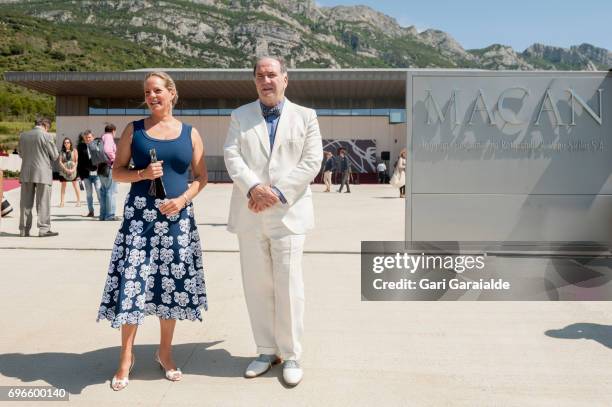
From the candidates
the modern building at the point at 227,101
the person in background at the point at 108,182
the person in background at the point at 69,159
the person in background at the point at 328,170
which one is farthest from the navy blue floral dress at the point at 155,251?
the modern building at the point at 227,101

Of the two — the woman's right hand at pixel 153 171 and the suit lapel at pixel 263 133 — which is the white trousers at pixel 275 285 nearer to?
the suit lapel at pixel 263 133

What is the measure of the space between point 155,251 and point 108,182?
28.4ft

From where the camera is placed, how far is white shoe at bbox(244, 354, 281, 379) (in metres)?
3.67

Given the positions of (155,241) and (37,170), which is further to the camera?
(37,170)

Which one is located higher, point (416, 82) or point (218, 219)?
point (416, 82)

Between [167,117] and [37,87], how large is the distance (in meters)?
32.8

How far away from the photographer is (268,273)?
371 cm

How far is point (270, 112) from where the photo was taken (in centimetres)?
364

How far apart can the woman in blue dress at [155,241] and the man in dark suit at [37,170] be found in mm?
6263

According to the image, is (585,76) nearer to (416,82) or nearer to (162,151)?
(416,82)

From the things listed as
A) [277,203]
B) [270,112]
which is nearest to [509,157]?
[270,112]

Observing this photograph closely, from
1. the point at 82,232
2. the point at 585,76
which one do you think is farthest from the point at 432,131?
the point at 82,232

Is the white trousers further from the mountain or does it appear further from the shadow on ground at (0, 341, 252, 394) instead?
the mountain

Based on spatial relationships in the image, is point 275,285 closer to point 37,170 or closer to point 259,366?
point 259,366
